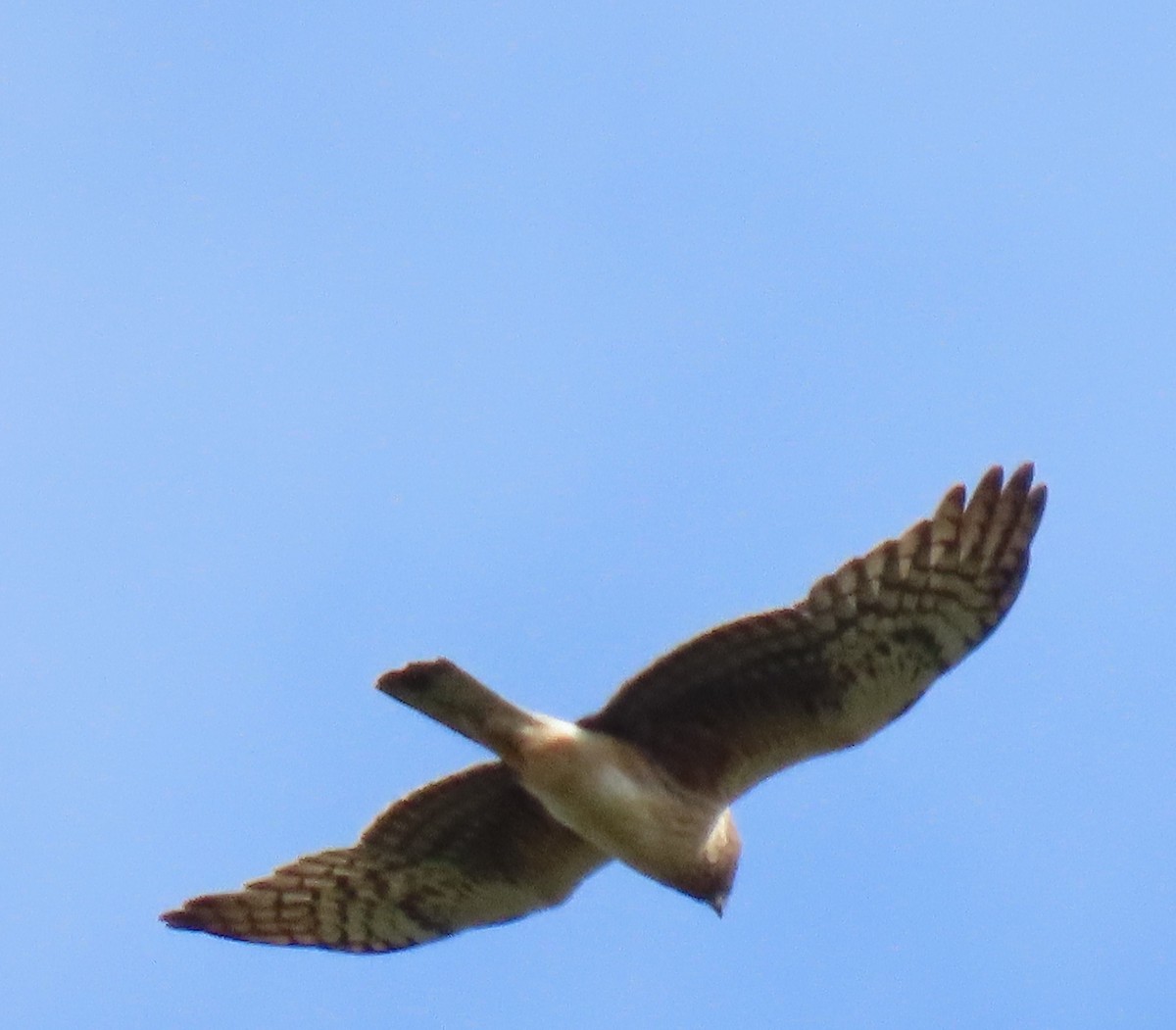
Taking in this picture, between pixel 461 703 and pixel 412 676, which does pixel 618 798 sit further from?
pixel 412 676

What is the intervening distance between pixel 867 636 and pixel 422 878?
2.29 metres

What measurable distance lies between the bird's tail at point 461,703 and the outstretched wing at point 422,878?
1.10ft

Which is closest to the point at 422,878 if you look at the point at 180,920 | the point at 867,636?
the point at 180,920

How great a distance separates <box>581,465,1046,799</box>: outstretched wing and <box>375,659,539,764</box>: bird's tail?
1.45 ft

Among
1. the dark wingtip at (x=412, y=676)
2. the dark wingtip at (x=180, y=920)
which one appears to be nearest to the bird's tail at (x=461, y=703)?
the dark wingtip at (x=412, y=676)

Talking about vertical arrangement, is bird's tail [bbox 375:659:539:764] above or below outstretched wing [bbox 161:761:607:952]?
above

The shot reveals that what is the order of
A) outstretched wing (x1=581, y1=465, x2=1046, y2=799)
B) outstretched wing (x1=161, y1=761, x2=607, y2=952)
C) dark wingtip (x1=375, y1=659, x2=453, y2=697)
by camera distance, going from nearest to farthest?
dark wingtip (x1=375, y1=659, x2=453, y2=697), outstretched wing (x1=581, y1=465, x2=1046, y2=799), outstretched wing (x1=161, y1=761, x2=607, y2=952)

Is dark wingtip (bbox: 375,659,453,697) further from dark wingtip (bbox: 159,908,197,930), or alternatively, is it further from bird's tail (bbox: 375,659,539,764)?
dark wingtip (bbox: 159,908,197,930)

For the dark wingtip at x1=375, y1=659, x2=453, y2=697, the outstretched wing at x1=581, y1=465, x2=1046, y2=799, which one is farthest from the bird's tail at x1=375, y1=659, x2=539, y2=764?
the outstretched wing at x1=581, y1=465, x2=1046, y2=799

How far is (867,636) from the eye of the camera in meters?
8.24

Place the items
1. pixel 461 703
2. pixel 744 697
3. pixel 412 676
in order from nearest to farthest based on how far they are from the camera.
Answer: pixel 412 676, pixel 461 703, pixel 744 697

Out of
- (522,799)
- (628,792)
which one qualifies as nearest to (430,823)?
(522,799)

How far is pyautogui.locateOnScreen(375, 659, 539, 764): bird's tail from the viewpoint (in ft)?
26.5

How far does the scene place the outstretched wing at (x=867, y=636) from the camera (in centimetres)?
817
